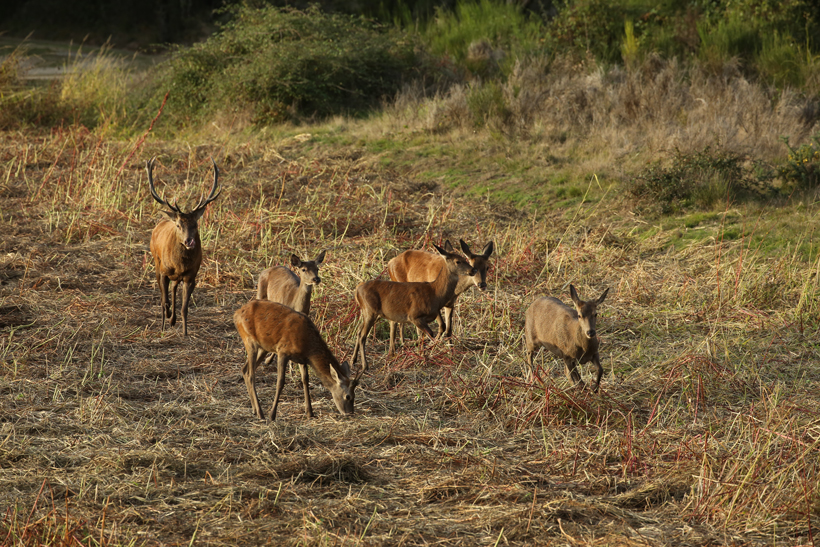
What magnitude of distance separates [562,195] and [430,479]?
834cm

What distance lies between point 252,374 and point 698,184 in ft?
25.9

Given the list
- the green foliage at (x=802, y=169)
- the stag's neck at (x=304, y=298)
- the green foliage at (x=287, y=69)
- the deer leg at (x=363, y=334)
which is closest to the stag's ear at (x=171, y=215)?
the stag's neck at (x=304, y=298)

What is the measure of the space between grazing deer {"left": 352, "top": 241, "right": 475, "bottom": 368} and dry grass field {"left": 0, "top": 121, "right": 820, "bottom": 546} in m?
0.33

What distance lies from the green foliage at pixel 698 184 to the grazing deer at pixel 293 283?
232 inches

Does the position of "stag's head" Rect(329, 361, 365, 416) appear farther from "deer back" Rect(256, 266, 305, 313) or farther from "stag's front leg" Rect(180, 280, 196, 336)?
"stag's front leg" Rect(180, 280, 196, 336)

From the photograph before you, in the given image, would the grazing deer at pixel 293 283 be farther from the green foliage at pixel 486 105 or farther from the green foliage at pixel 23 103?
the green foliage at pixel 23 103

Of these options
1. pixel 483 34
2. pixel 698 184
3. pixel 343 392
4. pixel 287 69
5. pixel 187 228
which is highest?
pixel 483 34

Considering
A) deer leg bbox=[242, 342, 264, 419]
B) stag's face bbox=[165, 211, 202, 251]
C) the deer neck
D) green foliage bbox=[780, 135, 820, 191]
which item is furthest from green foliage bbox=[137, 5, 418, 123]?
deer leg bbox=[242, 342, 264, 419]

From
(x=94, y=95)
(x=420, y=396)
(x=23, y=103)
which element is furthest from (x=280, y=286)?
(x=94, y=95)

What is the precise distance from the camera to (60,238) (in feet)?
40.4

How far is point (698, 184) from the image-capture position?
41.9 ft

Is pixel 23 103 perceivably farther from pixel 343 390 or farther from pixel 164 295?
pixel 343 390

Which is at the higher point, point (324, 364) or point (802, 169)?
point (802, 169)

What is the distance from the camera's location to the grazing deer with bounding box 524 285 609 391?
279 inches
